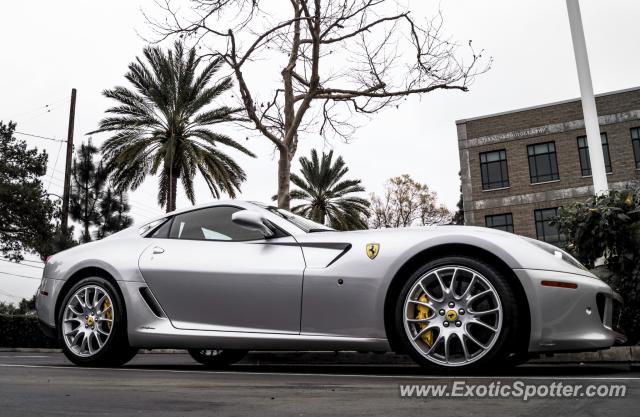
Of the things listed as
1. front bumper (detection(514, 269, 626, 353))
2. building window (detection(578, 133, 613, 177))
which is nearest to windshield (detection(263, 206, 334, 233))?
front bumper (detection(514, 269, 626, 353))

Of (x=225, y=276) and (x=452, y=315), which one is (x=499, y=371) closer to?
(x=452, y=315)

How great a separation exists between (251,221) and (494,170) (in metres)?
25.6

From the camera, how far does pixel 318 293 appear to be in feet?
13.6

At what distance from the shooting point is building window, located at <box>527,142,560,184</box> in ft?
89.8

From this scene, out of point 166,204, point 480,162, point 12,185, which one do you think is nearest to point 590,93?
point 166,204

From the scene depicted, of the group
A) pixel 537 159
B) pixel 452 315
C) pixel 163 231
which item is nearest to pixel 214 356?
pixel 163 231

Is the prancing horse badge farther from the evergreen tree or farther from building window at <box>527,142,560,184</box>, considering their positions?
the evergreen tree

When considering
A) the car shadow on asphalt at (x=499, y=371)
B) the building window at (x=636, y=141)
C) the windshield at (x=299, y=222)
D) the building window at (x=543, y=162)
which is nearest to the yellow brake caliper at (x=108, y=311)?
the car shadow on asphalt at (x=499, y=371)

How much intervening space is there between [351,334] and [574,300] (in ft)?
4.56

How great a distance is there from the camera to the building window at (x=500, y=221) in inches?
1101

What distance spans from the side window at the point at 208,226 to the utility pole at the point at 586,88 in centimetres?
571

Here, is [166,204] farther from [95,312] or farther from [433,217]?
[433,217]

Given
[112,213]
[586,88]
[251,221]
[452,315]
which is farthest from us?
[112,213]

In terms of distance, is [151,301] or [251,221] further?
[151,301]
